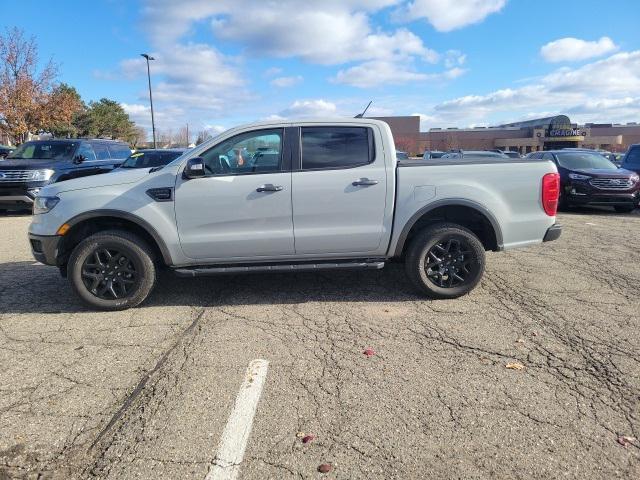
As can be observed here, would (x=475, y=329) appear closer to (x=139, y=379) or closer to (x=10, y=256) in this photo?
(x=139, y=379)

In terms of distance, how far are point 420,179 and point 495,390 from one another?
232 centimetres

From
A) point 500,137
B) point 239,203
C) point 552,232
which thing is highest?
point 500,137

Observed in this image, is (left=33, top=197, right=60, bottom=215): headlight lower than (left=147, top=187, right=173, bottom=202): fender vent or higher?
lower

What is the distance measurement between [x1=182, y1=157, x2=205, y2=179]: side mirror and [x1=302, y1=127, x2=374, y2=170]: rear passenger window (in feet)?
3.34

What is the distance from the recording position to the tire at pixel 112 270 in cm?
455

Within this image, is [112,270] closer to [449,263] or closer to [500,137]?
[449,263]

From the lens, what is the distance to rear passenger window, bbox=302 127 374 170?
4.73m

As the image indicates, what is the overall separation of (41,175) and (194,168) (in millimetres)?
8646

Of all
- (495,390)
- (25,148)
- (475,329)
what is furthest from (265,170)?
(25,148)

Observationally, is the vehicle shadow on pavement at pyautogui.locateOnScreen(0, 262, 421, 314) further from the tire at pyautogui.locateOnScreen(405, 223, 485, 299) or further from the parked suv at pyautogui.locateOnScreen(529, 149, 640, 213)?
the parked suv at pyautogui.locateOnScreen(529, 149, 640, 213)

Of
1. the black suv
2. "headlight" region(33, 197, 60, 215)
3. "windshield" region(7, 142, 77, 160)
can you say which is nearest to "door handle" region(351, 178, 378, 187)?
"headlight" region(33, 197, 60, 215)

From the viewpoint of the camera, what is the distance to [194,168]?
4438 mm

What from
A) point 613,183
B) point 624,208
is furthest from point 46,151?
point 624,208

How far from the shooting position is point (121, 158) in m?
14.0
